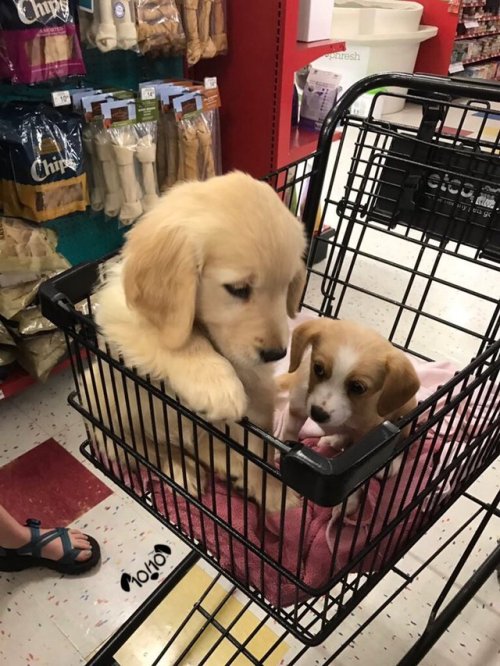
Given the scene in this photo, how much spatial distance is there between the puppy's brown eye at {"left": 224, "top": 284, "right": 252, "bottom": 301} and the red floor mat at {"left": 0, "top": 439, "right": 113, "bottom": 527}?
1.07 m

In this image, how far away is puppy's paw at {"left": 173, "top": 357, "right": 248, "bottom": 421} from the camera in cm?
67

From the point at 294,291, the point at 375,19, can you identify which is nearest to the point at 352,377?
the point at 294,291

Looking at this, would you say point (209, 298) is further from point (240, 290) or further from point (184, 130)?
point (184, 130)

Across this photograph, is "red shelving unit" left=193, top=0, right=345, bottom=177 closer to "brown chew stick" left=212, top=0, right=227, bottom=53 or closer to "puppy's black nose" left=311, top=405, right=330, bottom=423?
"brown chew stick" left=212, top=0, right=227, bottom=53

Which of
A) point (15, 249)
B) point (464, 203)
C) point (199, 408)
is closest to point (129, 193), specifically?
point (15, 249)

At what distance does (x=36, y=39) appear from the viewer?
1.47 metres

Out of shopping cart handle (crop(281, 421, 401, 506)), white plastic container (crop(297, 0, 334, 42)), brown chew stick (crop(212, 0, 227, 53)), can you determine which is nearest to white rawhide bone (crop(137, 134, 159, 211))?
brown chew stick (crop(212, 0, 227, 53))

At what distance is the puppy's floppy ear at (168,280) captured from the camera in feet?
2.38

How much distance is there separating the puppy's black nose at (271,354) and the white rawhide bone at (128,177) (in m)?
1.25

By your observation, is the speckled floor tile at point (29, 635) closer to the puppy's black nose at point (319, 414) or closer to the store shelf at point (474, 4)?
the puppy's black nose at point (319, 414)

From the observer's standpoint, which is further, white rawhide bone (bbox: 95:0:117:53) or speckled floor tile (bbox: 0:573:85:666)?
white rawhide bone (bbox: 95:0:117:53)

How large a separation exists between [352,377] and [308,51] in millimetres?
1613

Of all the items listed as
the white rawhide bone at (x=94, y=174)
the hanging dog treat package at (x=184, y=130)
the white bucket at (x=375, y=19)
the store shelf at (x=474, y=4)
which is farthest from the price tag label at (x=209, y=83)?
the store shelf at (x=474, y=4)

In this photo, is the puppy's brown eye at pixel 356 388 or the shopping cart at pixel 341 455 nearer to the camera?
the shopping cart at pixel 341 455
